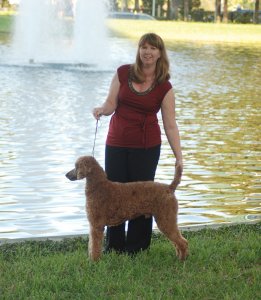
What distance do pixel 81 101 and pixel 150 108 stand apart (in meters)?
11.4

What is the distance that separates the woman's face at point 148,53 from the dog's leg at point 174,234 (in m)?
1.24

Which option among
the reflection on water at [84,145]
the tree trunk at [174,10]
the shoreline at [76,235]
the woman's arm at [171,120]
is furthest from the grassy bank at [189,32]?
the woman's arm at [171,120]

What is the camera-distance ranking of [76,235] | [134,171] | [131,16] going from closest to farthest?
1. [134,171]
2. [76,235]
3. [131,16]

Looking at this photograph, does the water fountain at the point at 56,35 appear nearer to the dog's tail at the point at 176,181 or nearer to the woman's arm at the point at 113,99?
the woman's arm at the point at 113,99

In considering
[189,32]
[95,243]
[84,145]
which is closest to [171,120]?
[95,243]

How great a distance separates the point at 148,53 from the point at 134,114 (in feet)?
1.67

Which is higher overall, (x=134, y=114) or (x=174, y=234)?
(x=134, y=114)

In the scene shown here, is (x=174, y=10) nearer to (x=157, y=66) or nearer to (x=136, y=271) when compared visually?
(x=157, y=66)

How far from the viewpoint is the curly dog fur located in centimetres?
649

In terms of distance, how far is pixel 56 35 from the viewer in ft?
116

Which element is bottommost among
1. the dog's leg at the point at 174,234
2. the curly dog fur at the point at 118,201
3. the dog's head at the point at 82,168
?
the dog's leg at the point at 174,234

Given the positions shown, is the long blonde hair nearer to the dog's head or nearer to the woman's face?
the woman's face

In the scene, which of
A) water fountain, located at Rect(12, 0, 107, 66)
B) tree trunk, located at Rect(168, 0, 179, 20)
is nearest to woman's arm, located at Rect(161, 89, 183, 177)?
water fountain, located at Rect(12, 0, 107, 66)

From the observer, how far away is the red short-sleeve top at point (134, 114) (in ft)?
22.2
